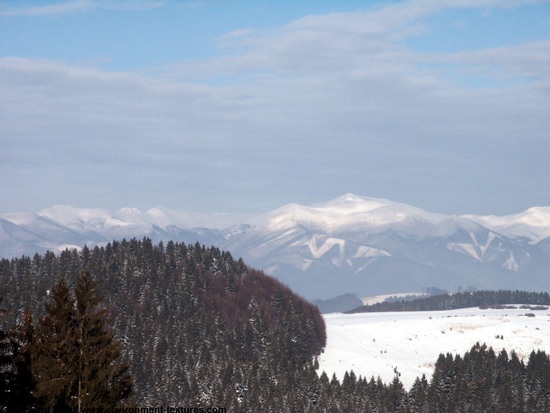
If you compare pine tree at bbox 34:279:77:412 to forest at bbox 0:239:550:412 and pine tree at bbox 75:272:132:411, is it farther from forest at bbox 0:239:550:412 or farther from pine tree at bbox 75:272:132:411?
forest at bbox 0:239:550:412

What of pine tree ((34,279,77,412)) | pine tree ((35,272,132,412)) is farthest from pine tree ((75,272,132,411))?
pine tree ((34,279,77,412))

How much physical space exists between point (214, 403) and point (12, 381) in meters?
98.3

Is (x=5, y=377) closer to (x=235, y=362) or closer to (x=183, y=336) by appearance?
(x=235, y=362)

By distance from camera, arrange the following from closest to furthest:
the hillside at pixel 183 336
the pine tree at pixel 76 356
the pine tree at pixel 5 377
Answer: the pine tree at pixel 5 377
the pine tree at pixel 76 356
the hillside at pixel 183 336

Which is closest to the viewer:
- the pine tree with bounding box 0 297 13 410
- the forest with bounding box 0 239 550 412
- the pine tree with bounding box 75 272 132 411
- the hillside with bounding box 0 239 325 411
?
the pine tree with bounding box 0 297 13 410

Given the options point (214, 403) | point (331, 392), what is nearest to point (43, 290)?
point (214, 403)

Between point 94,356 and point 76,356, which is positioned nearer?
point 94,356

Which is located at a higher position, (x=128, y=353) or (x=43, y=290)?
(x=43, y=290)

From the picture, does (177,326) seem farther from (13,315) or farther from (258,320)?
(13,315)

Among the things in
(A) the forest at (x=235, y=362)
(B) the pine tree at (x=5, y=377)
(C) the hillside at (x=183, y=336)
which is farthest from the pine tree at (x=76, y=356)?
(C) the hillside at (x=183, y=336)

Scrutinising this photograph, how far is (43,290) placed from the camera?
597 feet

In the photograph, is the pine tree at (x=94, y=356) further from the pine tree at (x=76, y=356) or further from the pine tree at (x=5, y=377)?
the pine tree at (x=5, y=377)

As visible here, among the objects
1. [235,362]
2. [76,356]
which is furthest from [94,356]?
[235,362]

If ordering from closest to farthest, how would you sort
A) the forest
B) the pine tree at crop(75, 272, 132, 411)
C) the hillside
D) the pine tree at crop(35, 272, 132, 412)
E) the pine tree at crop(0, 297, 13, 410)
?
1. the pine tree at crop(0, 297, 13, 410)
2. the pine tree at crop(35, 272, 132, 412)
3. the pine tree at crop(75, 272, 132, 411)
4. the forest
5. the hillside
